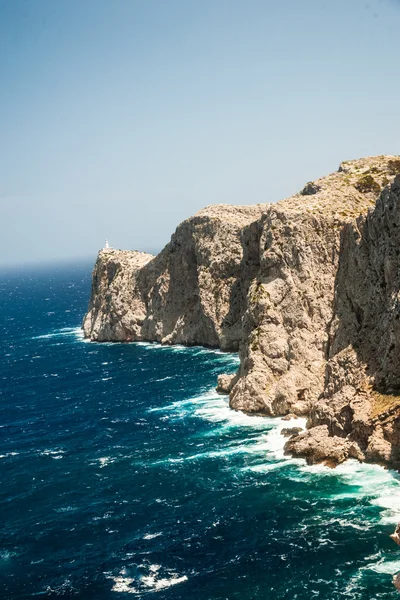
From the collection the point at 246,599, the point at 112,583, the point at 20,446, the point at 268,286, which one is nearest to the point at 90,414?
the point at 20,446

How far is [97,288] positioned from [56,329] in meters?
28.0

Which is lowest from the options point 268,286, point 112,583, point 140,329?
point 112,583

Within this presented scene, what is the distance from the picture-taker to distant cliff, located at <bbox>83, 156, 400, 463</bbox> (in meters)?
71.9

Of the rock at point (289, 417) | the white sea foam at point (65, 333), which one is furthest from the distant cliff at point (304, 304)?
the white sea foam at point (65, 333)

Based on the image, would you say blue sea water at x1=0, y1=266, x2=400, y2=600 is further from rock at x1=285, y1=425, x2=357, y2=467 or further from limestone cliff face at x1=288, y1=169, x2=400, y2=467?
limestone cliff face at x1=288, y1=169, x2=400, y2=467

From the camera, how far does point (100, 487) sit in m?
68.9

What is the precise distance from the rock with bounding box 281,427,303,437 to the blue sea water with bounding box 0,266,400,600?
1.33 meters

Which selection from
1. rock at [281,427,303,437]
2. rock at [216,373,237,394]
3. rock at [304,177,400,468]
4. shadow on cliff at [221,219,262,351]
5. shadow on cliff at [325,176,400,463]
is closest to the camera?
rock at [304,177,400,468]

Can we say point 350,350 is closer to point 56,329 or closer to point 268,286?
point 268,286

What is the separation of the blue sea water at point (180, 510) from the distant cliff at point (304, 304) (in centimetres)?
502

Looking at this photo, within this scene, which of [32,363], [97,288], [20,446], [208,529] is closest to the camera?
[208,529]

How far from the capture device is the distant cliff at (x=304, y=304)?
236 feet

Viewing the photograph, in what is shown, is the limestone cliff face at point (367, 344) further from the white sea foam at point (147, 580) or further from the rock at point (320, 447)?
the white sea foam at point (147, 580)

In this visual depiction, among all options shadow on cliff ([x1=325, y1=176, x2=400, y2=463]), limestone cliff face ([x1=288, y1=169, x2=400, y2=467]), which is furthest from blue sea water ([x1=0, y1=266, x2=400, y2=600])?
shadow on cliff ([x1=325, y1=176, x2=400, y2=463])
